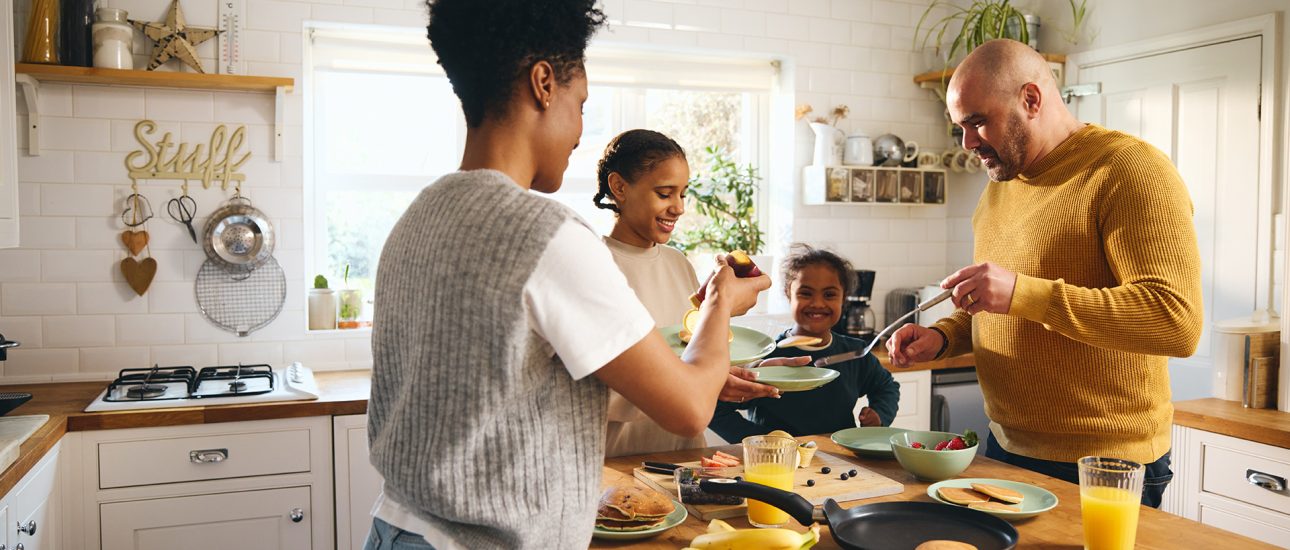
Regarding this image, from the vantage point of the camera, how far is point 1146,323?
191 cm

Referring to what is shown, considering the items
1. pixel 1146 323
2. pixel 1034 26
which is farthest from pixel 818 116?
pixel 1146 323

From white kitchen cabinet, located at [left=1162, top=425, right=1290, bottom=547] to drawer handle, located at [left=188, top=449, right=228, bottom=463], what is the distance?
9.32 feet

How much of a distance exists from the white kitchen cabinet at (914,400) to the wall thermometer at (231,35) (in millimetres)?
2666

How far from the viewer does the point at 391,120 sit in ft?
12.7

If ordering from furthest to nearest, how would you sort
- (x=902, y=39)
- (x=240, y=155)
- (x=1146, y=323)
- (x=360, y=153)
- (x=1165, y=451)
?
(x=902, y=39)
(x=360, y=153)
(x=240, y=155)
(x=1165, y=451)
(x=1146, y=323)

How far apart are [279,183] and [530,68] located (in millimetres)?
2589

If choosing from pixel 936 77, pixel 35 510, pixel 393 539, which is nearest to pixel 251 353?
pixel 35 510

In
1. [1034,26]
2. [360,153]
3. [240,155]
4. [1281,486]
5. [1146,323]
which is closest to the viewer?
[1146,323]

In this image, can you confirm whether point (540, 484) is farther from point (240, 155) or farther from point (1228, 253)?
point (1228, 253)

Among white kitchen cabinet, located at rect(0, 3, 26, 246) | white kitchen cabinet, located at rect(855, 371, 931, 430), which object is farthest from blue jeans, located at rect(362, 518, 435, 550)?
white kitchen cabinet, located at rect(855, 371, 931, 430)

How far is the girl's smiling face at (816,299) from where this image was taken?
2836 mm

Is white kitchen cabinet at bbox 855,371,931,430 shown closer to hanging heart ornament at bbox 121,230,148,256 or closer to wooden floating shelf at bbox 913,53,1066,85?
wooden floating shelf at bbox 913,53,1066,85

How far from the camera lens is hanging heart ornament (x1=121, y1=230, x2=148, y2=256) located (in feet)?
10.8

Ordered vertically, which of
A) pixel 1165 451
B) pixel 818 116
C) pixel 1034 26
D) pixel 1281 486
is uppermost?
pixel 1034 26
